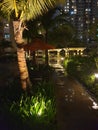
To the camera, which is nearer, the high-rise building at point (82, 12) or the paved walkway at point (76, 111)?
the paved walkway at point (76, 111)

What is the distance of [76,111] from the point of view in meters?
12.8

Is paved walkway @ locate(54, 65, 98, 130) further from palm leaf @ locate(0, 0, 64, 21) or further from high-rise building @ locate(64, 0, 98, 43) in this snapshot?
high-rise building @ locate(64, 0, 98, 43)

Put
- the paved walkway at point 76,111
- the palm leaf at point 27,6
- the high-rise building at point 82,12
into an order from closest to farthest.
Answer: the palm leaf at point 27,6
the paved walkway at point 76,111
the high-rise building at point 82,12

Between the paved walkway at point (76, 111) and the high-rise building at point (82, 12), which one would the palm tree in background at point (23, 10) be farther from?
the high-rise building at point (82, 12)

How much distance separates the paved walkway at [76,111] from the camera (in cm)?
1071

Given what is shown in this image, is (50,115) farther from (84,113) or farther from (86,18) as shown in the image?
(86,18)

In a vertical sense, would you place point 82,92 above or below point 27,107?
below

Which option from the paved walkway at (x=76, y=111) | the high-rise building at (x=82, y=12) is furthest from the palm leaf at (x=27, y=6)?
the high-rise building at (x=82, y=12)

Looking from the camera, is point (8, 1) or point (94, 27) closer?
point (8, 1)

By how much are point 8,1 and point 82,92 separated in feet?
27.9

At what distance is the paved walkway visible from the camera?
35.1ft

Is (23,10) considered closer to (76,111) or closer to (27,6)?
(27,6)

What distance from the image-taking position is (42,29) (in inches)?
1166

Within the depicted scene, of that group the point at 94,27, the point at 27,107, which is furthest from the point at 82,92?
the point at 94,27
